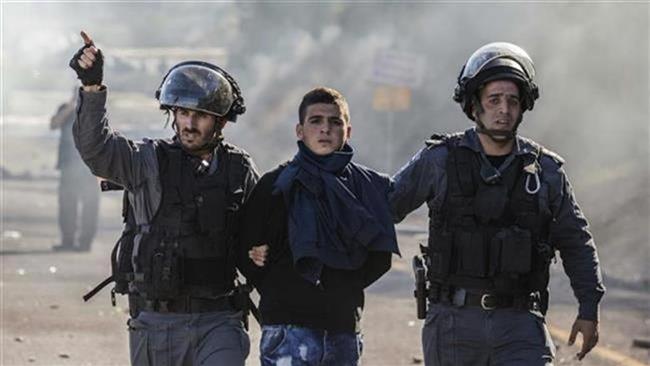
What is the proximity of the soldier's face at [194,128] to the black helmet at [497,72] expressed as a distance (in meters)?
0.91

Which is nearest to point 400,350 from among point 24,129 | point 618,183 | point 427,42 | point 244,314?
point 244,314

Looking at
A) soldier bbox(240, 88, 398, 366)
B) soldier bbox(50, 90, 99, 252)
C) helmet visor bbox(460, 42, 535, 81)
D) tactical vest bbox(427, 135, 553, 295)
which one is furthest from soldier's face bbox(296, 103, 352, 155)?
soldier bbox(50, 90, 99, 252)

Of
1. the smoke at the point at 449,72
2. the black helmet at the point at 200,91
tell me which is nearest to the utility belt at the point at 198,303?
the black helmet at the point at 200,91

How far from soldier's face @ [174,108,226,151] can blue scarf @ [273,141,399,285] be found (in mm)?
443

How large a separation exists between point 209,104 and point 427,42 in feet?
81.5

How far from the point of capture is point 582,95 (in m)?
25.4

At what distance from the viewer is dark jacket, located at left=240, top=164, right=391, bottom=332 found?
5793 mm

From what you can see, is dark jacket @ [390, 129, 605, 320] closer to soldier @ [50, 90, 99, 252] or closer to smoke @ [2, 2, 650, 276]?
smoke @ [2, 2, 650, 276]

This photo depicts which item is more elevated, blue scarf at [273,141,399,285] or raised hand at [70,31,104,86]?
raised hand at [70,31,104,86]

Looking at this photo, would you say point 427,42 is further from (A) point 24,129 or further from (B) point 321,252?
(B) point 321,252

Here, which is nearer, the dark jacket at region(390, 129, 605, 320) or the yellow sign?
the dark jacket at region(390, 129, 605, 320)

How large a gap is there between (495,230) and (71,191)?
35.5ft

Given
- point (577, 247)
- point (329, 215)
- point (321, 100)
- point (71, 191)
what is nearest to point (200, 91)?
point (321, 100)

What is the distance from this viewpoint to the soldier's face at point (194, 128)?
6262 millimetres
